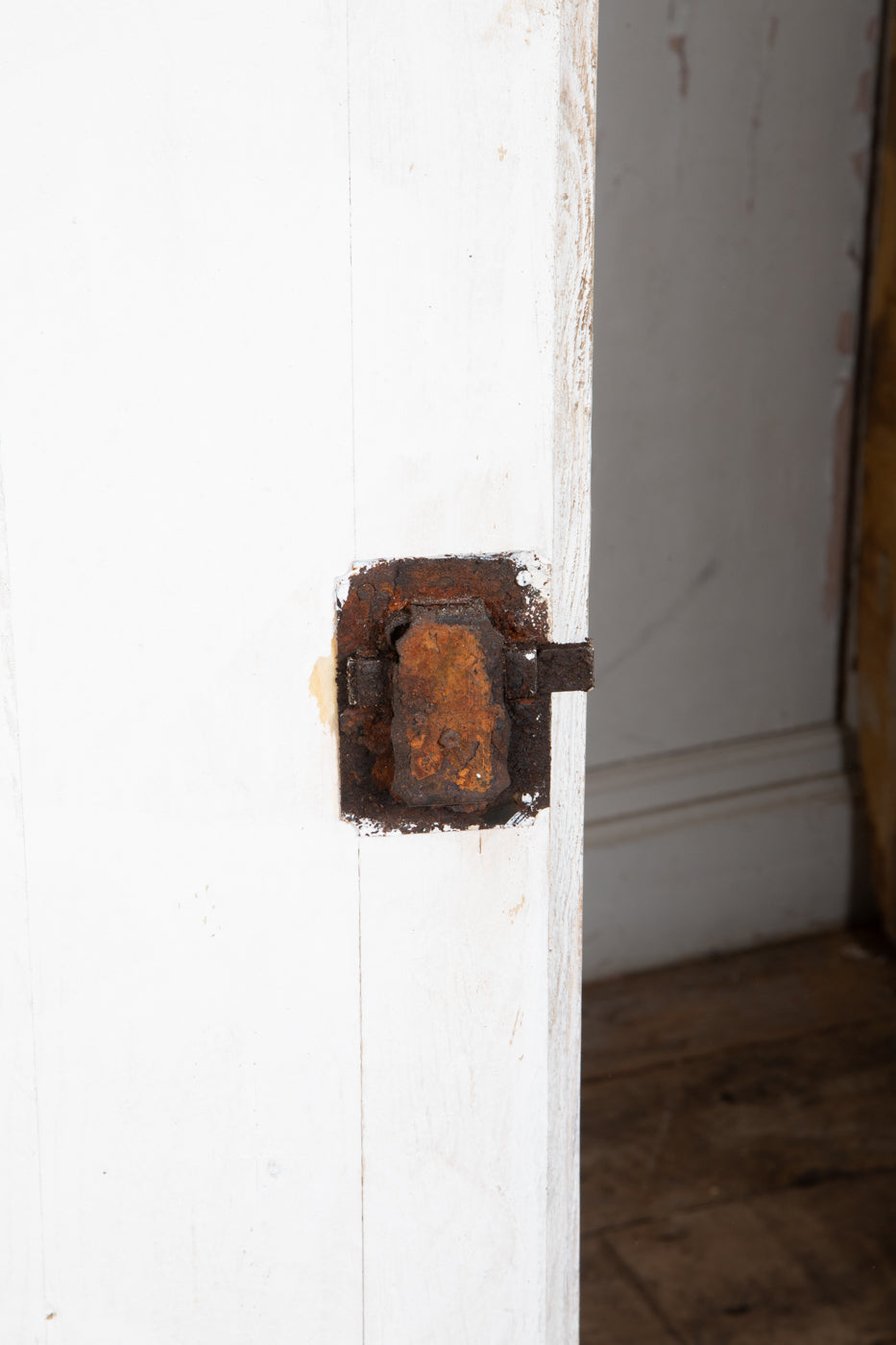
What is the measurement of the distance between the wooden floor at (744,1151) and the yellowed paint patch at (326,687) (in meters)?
1.11

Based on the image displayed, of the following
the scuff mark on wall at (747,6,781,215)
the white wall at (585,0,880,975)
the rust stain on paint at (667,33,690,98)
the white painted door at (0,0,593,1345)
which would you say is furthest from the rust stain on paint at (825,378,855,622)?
the white painted door at (0,0,593,1345)

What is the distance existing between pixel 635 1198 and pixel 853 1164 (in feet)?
0.97

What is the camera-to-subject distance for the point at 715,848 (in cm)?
211

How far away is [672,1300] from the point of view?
140 cm

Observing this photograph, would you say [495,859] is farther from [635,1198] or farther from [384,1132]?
[635,1198]

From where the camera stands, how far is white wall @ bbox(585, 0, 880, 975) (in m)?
1.88

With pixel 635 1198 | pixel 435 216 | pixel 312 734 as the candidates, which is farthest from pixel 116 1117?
pixel 635 1198

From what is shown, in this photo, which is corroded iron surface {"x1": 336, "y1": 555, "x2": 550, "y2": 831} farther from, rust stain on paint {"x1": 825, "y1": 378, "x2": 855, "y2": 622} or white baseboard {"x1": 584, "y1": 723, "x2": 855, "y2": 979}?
rust stain on paint {"x1": 825, "y1": 378, "x2": 855, "y2": 622}

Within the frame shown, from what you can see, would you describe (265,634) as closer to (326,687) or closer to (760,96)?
(326,687)

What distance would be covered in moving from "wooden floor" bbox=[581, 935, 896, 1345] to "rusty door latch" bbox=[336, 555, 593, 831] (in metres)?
1.07

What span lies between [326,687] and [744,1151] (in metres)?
1.38

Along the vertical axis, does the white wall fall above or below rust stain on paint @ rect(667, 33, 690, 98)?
below

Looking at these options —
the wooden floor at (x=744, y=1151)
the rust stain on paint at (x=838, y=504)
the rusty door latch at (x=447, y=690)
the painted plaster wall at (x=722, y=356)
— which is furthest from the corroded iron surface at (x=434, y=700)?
the rust stain on paint at (x=838, y=504)

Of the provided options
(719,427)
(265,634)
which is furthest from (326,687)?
(719,427)
